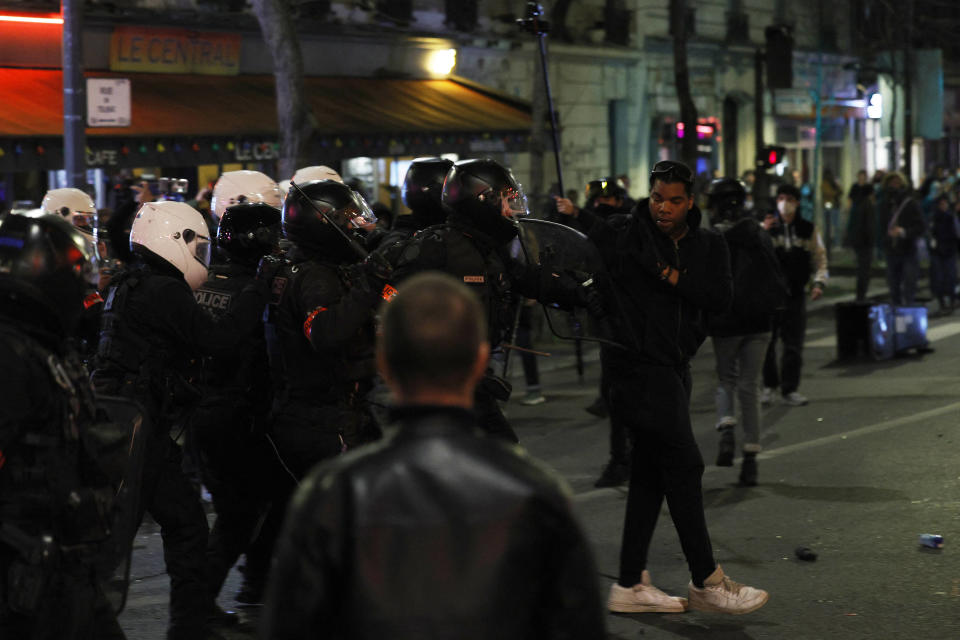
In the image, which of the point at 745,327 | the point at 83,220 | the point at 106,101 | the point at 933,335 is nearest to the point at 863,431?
the point at 745,327

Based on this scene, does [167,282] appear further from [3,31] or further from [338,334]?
[3,31]

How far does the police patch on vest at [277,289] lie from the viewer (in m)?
5.33

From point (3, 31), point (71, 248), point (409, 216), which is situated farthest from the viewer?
point (3, 31)

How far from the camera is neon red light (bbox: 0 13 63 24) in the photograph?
650 inches

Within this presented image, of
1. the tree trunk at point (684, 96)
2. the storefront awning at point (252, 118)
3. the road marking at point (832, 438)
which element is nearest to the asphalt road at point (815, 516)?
the road marking at point (832, 438)

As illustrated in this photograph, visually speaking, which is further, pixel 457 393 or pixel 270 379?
pixel 270 379

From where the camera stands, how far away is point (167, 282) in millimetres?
4984

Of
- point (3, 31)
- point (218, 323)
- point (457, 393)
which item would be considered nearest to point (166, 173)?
point (3, 31)

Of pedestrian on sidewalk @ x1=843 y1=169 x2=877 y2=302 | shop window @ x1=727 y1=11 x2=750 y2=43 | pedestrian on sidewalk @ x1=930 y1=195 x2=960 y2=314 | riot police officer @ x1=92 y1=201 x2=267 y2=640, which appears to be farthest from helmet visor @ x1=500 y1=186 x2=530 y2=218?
shop window @ x1=727 y1=11 x2=750 y2=43

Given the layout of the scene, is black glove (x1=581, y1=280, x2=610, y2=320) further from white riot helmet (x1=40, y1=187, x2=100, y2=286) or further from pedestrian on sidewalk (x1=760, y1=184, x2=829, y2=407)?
pedestrian on sidewalk (x1=760, y1=184, x2=829, y2=407)

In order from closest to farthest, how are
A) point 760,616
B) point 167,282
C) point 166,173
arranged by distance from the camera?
point 167,282, point 760,616, point 166,173

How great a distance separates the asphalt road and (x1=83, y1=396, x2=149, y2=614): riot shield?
1.29 meters

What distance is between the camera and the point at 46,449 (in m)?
3.48

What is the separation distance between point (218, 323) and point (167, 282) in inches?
10.3
